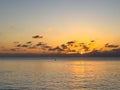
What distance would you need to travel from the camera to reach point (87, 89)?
47.2 m

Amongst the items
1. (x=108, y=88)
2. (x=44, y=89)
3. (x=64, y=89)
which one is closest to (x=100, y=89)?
(x=108, y=88)

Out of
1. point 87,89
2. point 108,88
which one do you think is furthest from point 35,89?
point 108,88

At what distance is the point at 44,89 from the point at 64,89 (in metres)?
3.57

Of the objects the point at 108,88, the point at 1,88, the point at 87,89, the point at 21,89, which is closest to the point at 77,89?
the point at 87,89

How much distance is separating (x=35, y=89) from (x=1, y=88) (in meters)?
5.86

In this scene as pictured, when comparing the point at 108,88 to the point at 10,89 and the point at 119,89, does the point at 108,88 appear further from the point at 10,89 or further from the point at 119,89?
the point at 10,89

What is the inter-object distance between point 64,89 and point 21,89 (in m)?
7.62

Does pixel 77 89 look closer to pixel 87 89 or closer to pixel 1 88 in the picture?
pixel 87 89

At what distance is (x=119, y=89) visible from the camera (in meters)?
46.8

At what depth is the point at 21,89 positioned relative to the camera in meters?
45.9

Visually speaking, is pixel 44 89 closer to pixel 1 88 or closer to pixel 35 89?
pixel 35 89

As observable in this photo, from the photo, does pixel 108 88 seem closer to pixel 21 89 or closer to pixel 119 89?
pixel 119 89

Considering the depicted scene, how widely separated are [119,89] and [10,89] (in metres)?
19.0

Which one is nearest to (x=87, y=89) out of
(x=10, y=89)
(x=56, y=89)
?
(x=56, y=89)
